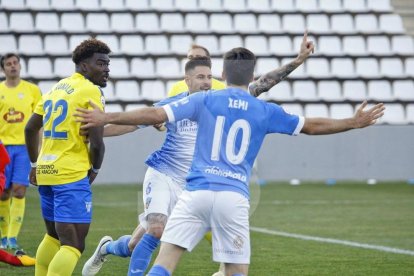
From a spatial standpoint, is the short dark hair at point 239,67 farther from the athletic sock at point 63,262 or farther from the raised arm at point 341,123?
the athletic sock at point 63,262

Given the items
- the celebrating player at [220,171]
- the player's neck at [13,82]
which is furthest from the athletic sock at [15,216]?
the celebrating player at [220,171]

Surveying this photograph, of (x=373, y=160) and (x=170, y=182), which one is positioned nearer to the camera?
(x=170, y=182)

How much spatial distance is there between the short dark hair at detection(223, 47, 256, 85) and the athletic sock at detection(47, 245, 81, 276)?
5.80 feet

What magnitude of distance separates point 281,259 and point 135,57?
49.3 ft

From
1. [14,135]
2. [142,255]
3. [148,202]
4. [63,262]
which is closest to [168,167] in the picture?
[148,202]

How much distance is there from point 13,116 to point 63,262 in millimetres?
5434

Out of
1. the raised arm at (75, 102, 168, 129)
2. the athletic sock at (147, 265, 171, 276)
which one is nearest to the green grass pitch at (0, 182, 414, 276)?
the athletic sock at (147, 265, 171, 276)

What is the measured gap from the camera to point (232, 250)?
5.61 metres

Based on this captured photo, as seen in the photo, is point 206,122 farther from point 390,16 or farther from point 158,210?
point 390,16

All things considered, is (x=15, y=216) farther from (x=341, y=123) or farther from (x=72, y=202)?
(x=341, y=123)

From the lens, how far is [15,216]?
1083 cm

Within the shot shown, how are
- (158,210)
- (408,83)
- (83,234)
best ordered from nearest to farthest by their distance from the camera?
(83,234) → (158,210) → (408,83)

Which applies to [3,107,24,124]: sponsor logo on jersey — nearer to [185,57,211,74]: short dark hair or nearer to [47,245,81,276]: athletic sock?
[185,57,211,74]: short dark hair

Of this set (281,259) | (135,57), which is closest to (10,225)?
(281,259)
